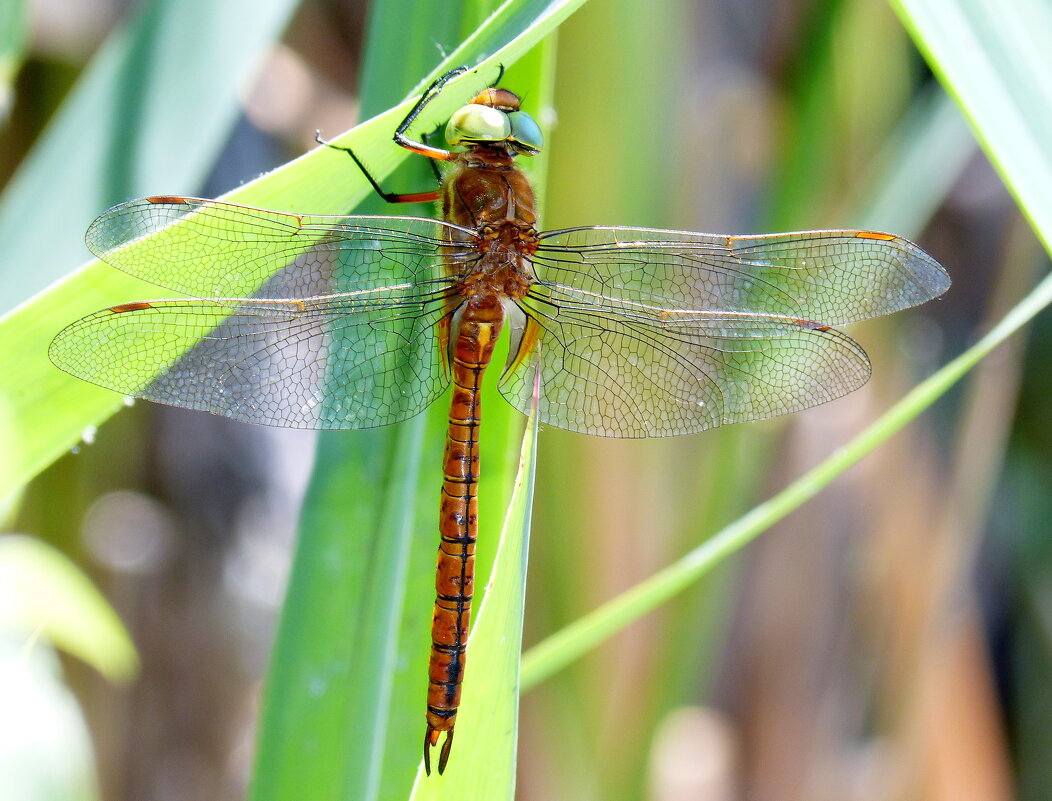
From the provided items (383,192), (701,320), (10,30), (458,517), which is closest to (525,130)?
(383,192)

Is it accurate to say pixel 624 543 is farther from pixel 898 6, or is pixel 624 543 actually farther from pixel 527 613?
pixel 898 6

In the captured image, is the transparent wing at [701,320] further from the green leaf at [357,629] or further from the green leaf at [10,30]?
the green leaf at [10,30]

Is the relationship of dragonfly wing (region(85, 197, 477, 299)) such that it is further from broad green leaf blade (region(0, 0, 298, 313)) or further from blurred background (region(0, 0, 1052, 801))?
blurred background (region(0, 0, 1052, 801))

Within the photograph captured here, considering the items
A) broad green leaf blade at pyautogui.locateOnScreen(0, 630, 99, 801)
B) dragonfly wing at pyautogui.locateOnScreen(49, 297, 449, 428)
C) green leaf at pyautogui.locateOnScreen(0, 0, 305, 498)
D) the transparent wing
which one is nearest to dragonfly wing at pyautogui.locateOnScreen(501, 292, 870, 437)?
the transparent wing

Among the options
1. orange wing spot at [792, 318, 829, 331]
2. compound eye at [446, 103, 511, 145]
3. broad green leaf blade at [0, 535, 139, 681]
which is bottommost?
broad green leaf blade at [0, 535, 139, 681]

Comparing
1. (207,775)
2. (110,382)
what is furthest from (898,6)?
(207,775)

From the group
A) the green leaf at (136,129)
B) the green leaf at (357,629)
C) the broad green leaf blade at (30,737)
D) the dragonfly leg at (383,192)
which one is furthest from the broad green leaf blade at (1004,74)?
the broad green leaf blade at (30,737)
